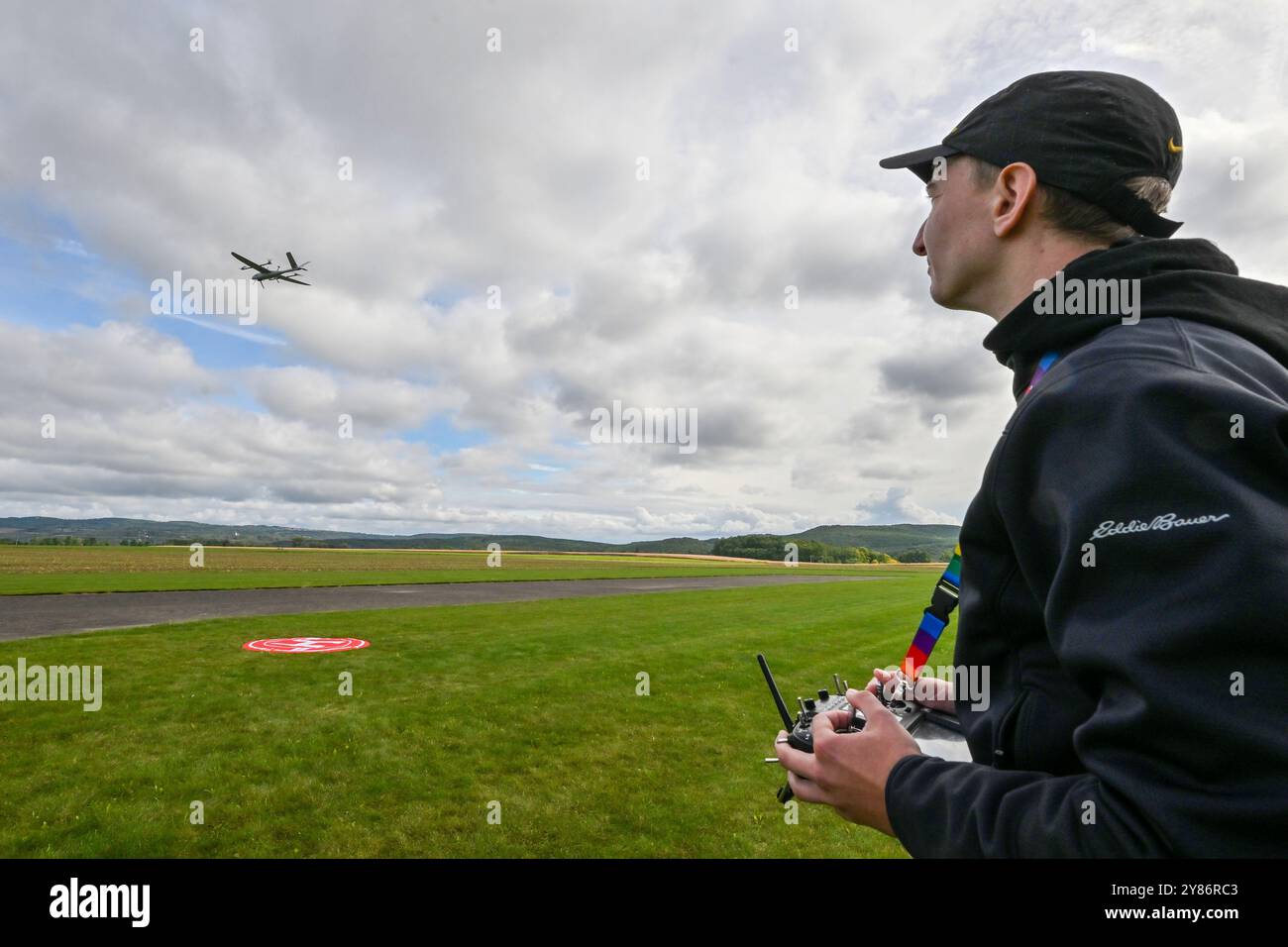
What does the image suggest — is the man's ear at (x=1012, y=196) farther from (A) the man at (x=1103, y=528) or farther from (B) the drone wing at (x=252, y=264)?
(B) the drone wing at (x=252, y=264)

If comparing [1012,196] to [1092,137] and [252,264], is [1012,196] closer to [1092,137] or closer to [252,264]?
[1092,137]

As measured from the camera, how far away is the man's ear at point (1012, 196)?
1728 millimetres

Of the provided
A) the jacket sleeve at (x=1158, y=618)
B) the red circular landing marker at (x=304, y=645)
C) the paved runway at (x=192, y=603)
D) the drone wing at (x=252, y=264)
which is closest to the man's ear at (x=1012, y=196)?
the jacket sleeve at (x=1158, y=618)

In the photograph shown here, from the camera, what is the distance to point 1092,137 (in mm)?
1680

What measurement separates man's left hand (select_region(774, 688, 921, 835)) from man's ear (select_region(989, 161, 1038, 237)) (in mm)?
1363

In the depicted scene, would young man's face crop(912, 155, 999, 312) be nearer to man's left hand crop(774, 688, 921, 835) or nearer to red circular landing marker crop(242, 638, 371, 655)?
man's left hand crop(774, 688, 921, 835)

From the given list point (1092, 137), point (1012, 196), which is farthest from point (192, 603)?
point (1092, 137)

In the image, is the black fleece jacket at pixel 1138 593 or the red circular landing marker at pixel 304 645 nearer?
the black fleece jacket at pixel 1138 593

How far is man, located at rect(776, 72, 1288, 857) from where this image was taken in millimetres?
1022

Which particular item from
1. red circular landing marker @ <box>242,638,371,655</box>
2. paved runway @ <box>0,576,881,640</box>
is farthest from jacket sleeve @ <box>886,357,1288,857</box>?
paved runway @ <box>0,576,881,640</box>

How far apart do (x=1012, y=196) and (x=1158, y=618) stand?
1.25 meters

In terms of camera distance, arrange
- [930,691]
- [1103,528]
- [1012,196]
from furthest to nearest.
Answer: [930,691]
[1012,196]
[1103,528]
